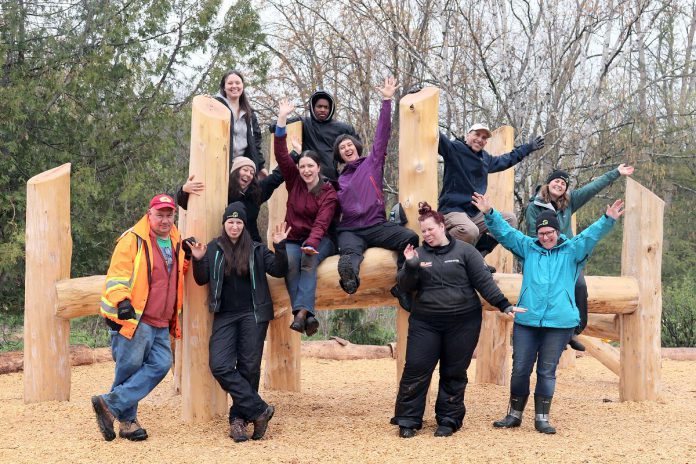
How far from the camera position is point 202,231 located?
6.52m

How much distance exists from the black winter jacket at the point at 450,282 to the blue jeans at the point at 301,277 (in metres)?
0.71

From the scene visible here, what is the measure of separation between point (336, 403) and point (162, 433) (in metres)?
2.09

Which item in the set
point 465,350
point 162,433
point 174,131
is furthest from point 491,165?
point 174,131

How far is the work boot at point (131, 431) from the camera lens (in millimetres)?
6043

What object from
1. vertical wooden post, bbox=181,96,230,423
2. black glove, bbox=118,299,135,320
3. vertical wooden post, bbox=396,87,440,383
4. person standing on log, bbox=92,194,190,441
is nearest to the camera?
black glove, bbox=118,299,135,320

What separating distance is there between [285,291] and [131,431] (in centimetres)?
164

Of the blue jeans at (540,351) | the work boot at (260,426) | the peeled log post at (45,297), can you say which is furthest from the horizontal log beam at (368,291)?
the work boot at (260,426)

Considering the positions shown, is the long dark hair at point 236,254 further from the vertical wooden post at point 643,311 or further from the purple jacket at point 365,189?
the vertical wooden post at point 643,311

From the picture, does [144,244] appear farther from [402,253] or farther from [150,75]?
[150,75]

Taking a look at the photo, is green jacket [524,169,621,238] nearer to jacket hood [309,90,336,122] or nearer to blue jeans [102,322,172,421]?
jacket hood [309,90,336,122]

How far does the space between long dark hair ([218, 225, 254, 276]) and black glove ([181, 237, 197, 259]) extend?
0.68ft

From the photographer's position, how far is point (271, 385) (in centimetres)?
864

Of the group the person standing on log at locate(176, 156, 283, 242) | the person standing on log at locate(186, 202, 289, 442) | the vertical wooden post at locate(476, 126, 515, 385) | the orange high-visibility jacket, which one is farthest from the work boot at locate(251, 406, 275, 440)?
the vertical wooden post at locate(476, 126, 515, 385)

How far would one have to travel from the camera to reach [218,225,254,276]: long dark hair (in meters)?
6.25
